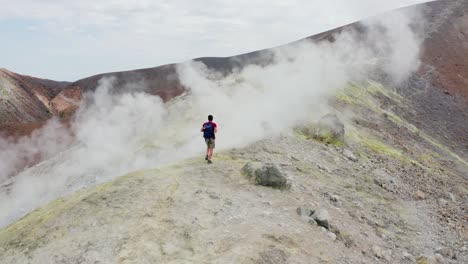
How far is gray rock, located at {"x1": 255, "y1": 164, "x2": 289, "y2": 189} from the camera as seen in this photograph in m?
12.3

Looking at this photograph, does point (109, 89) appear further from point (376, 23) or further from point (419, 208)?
point (419, 208)

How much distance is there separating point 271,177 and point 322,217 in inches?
82.4

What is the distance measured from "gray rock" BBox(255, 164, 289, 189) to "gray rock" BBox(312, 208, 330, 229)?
165 centimetres

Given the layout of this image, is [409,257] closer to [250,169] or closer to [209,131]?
[250,169]

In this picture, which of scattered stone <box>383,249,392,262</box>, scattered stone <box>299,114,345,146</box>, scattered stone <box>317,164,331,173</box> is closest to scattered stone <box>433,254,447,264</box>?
scattered stone <box>383,249,392,262</box>

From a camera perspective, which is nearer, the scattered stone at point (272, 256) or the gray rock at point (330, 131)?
the scattered stone at point (272, 256)

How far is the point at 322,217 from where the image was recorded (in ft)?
35.2

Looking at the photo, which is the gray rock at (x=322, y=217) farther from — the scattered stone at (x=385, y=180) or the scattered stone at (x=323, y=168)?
the scattered stone at (x=385, y=180)

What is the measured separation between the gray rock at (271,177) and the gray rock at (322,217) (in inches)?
64.9

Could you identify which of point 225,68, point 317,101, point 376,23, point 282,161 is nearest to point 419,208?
point 282,161

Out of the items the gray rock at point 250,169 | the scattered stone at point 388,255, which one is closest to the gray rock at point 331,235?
the scattered stone at point 388,255

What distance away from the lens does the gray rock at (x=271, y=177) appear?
40.5 feet

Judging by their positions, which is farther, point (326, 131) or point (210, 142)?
point (326, 131)

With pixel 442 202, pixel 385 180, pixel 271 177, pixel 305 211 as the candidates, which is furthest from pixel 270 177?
pixel 442 202
